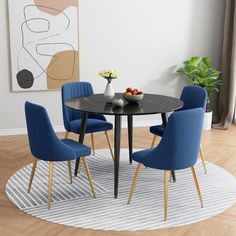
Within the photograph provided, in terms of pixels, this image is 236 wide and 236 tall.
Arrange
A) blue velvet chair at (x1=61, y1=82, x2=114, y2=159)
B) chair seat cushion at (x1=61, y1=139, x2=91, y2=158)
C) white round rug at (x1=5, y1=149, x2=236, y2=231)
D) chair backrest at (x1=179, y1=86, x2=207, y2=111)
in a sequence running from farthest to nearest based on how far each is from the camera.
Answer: blue velvet chair at (x1=61, y1=82, x2=114, y2=159), chair backrest at (x1=179, y1=86, x2=207, y2=111), chair seat cushion at (x1=61, y1=139, x2=91, y2=158), white round rug at (x1=5, y1=149, x2=236, y2=231)

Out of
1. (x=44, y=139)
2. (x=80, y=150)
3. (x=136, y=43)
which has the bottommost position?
(x=80, y=150)

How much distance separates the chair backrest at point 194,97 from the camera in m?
4.11

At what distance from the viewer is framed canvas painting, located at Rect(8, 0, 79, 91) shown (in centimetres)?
530

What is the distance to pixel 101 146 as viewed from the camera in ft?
16.7

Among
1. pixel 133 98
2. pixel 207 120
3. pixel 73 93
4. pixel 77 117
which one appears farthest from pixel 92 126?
pixel 207 120

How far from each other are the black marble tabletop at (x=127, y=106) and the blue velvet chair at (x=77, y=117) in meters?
0.29

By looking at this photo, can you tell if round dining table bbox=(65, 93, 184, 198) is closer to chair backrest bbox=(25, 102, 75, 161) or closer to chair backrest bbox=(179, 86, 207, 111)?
chair backrest bbox=(179, 86, 207, 111)

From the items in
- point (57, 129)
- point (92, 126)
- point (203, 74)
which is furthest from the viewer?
point (203, 74)

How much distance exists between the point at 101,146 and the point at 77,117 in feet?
2.40

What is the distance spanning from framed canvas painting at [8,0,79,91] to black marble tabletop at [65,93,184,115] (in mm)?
1566

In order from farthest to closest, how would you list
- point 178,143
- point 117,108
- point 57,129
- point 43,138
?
1. point 57,129
2. point 117,108
3. point 43,138
4. point 178,143

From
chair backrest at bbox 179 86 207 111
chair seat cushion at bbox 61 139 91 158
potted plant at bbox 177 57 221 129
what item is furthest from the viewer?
potted plant at bbox 177 57 221 129

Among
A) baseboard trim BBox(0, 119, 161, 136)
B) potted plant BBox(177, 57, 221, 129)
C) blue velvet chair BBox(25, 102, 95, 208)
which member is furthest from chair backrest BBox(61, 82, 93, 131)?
potted plant BBox(177, 57, 221, 129)

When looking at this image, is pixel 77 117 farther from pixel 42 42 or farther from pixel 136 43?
A: pixel 136 43
